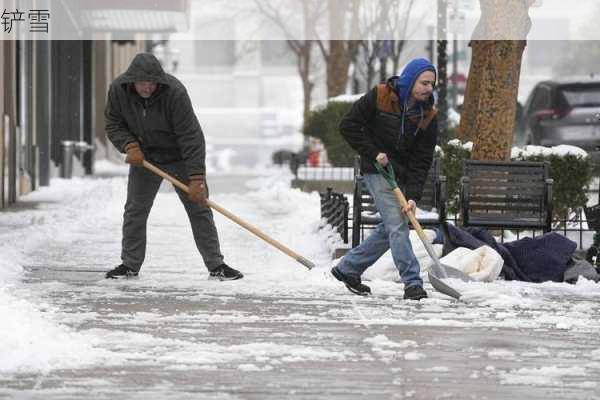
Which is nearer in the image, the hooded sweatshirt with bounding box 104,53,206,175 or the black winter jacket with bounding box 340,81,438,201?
the black winter jacket with bounding box 340,81,438,201

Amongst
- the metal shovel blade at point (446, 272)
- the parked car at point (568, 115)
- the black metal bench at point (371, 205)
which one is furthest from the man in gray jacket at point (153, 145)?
the parked car at point (568, 115)

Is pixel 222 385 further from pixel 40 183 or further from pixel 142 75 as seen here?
pixel 40 183

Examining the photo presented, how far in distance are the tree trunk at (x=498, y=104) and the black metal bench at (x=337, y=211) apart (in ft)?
5.13

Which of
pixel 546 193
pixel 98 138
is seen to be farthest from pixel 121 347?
pixel 98 138

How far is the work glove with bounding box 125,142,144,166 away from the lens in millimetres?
11125

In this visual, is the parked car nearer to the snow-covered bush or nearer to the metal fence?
the metal fence

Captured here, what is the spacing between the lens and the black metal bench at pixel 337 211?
519 inches

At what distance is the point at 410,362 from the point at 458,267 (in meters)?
3.75

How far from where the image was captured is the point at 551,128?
2623 cm

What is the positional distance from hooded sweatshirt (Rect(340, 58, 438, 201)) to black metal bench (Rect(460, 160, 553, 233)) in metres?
2.23

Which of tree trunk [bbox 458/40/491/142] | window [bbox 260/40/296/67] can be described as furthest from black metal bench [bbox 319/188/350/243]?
window [bbox 260/40/296/67]

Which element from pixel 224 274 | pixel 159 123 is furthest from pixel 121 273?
pixel 159 123

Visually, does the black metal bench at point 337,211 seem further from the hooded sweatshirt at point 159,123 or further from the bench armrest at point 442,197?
the hooded sweatshirt at point 159,123

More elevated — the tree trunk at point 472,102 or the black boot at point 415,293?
the tree trunk at point 472,102
